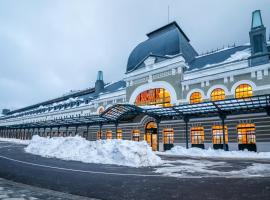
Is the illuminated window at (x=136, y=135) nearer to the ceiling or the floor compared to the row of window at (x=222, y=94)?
nearer to the floor

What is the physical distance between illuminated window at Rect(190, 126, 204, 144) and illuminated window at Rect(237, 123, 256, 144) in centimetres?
373

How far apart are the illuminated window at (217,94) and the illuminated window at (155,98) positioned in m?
5.44

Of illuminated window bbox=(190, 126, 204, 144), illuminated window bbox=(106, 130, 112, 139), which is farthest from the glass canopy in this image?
illuminated window bbox=(106, 130, 112, 139)

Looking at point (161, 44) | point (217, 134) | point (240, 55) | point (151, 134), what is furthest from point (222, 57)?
point (151, 134)

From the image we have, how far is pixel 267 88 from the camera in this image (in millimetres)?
19781

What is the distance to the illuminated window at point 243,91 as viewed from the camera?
20906 millimetres

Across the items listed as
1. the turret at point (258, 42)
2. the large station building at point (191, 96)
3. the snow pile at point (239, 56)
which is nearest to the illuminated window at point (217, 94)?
the large station building at point (191, 96)

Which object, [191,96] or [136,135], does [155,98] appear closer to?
[191,96]

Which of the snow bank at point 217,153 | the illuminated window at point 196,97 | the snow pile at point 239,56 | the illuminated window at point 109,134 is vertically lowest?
the snow bank at point 217,153

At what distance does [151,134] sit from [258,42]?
1591 centimetres

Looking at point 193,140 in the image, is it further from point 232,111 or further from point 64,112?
point 64,112

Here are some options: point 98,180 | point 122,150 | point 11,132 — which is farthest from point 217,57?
point 11,132

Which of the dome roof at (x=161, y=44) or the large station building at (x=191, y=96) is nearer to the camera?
the large station building at (x=191, y=96)

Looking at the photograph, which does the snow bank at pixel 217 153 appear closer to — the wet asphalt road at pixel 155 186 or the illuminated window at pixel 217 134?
the illuminated window at pixel 217 134
